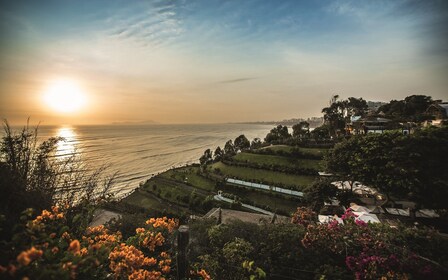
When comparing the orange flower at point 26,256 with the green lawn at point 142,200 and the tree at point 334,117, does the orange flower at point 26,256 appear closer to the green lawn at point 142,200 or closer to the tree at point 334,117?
the green lawn at point 142,200

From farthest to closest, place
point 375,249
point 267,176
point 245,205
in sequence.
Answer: point 267,176
point 245,205
point 375,249

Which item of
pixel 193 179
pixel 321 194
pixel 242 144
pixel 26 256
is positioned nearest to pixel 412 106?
pixel 242 144

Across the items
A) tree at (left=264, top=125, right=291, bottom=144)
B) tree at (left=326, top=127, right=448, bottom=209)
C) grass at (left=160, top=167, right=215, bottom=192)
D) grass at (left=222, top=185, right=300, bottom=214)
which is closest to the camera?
tree at (left=326, top=127, right=448, bottom=209)

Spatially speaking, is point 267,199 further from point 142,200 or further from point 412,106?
point 412,106

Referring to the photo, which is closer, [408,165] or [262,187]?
[408,165]

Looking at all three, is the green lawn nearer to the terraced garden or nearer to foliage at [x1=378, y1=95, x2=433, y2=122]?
the terraced garden

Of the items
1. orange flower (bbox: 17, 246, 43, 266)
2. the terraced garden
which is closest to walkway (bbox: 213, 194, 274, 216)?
the terraced garden
